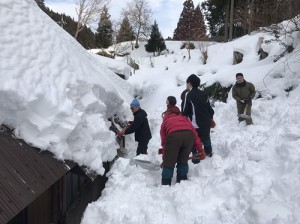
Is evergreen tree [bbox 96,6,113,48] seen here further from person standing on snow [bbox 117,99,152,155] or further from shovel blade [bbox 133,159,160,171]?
shovel blade [bbox 133,159,160,171]

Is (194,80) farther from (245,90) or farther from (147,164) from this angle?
(245,90)

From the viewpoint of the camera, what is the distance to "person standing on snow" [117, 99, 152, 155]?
22.9 ft

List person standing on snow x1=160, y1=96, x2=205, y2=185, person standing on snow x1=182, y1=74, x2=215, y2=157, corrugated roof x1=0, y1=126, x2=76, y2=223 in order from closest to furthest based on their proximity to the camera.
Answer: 1. corrugated roof x1=0, y1=126, x2=76, y2=223
2. person standing on snow x1=160, y1=96, x2=205, y2=185
3. person standing on snow x1=182, y1=74, x2=215, y2=157

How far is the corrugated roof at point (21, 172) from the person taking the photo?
106 inches

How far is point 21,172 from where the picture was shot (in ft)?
10.1

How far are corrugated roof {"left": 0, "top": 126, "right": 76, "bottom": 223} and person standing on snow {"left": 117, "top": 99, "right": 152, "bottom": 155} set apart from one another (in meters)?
3.22

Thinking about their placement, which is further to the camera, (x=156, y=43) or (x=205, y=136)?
(x=156, y=43)

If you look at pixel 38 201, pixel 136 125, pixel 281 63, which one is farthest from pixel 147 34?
pixel 38 201

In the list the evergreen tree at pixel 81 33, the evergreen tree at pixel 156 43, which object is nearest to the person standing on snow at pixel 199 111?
the evergreen tree at pixel 156 43

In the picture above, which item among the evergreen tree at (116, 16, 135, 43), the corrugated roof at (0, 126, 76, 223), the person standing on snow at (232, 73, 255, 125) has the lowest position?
the corrugated roof at (0, 126, 76, 223)

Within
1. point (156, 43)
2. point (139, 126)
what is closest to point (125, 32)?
point (156, 43)

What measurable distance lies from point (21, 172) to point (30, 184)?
0.14 m

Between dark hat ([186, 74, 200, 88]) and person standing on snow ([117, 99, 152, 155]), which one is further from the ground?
dark hat ([186, 74, 200, 88])

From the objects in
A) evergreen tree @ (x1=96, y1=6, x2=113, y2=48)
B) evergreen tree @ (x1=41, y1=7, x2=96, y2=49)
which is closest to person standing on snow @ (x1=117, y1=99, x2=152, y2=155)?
evergreen tree @ (x1=96, y1=6, x2=113, y2=48)
